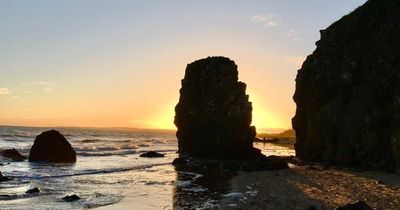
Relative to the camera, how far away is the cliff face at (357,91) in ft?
137

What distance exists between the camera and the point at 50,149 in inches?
2099

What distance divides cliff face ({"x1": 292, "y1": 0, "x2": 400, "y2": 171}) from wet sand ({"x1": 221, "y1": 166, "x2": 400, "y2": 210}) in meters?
4.99

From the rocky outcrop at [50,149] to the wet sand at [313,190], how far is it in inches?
946

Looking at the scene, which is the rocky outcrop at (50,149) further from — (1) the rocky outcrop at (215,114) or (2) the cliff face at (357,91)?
(2) the cliff face at (357,91)

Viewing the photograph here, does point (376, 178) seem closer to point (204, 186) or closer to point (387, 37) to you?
point (204, 186)

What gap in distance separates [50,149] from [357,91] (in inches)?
1374

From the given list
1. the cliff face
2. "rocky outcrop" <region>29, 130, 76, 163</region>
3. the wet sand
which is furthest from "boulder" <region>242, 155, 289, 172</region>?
"rocky outcrop" <region>29, 130, 76, 163</region>

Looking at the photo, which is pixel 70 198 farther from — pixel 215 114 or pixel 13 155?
pixel 215 114

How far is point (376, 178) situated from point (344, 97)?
1524 centimetres

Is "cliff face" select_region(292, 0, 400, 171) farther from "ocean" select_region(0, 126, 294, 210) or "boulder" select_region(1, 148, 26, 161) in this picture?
"boulder" select_region(1, 148, 26, 161)

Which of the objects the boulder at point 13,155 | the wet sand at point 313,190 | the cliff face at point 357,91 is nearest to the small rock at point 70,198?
the wet sand at point 313,190

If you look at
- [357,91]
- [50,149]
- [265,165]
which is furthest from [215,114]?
[50,149]

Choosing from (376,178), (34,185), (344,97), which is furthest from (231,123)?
(34,185)

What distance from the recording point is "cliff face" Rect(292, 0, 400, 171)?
137 ft
